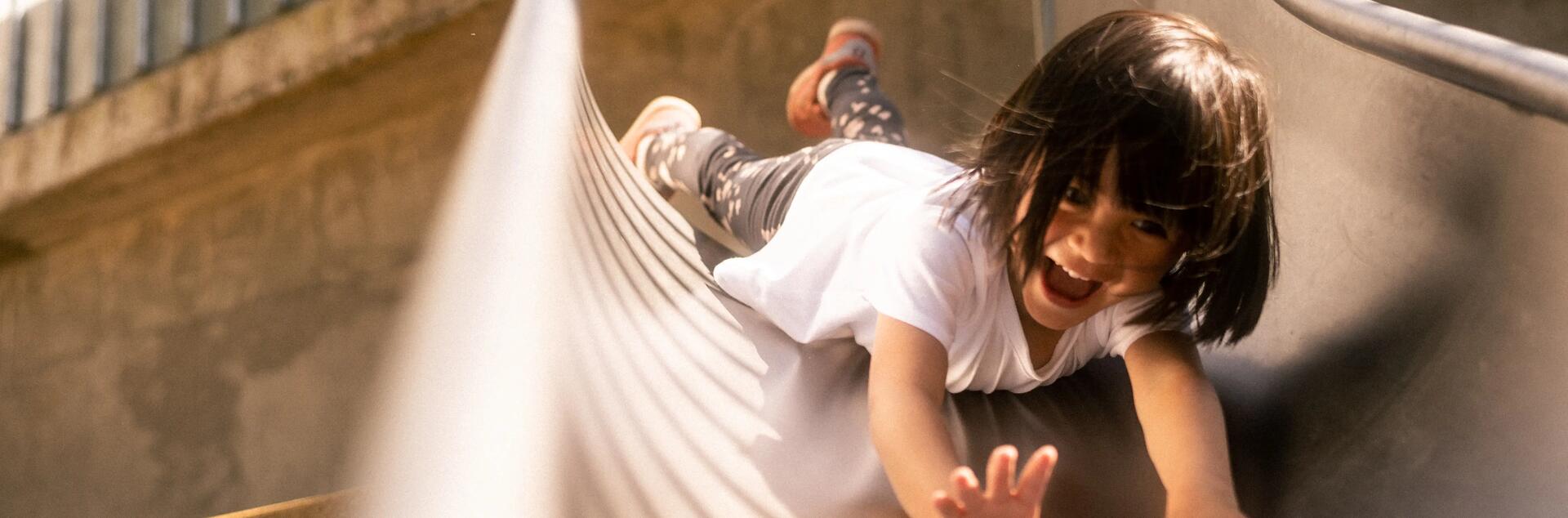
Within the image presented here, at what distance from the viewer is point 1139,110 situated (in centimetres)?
81

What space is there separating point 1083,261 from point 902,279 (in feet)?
0.50

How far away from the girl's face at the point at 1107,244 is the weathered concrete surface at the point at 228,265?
192 cm

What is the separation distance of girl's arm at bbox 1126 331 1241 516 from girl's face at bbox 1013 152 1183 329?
74mm

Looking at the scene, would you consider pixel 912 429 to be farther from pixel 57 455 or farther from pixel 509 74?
pixel 57 455

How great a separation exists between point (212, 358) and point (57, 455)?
49 cm

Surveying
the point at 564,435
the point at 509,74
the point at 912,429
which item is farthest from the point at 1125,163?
the point at 509,74

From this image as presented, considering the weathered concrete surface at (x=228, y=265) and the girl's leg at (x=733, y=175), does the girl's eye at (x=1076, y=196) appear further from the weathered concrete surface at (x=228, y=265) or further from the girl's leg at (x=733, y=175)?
the weathered concrete surface at (x=228, y=265)

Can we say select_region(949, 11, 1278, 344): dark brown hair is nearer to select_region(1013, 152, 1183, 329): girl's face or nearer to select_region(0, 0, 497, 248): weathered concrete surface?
select_region(1013, 152, 1183, 329): girl's face

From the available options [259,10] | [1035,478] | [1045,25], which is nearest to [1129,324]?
[1035,478]

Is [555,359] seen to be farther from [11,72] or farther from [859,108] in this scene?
[11,72]

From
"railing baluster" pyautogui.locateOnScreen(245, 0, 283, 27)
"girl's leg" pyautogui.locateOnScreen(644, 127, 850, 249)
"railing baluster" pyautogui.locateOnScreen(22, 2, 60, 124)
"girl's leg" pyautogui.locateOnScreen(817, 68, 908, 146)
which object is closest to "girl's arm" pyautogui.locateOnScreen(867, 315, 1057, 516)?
"girl's leg" pyautogui.locateOnScreen(644, 127, 850, 249)

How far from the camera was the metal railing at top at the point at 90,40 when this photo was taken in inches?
108

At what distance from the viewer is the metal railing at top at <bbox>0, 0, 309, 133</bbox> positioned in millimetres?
2746

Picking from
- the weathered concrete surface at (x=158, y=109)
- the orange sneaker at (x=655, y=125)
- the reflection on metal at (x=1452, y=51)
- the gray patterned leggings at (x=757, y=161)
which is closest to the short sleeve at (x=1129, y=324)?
the reflection on metal at (x=1452, y=51)
